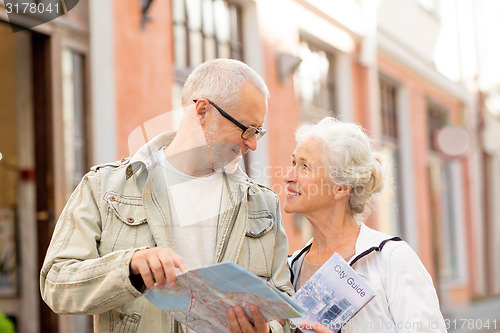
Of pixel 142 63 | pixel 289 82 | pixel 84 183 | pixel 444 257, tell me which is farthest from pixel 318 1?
pixel 84 183

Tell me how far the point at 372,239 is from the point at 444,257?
413 inches

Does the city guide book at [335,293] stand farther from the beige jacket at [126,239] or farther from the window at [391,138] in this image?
the window at [391,138]

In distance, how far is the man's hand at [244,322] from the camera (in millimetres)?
1979

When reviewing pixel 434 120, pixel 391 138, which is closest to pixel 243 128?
pixel 391 138

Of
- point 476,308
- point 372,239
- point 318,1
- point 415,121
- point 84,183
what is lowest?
point 476,308

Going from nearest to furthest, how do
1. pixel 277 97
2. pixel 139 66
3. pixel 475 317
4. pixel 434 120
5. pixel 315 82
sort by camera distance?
1. pixel 139 66
2. pixel 277 97
3. pixel 315 82
4. pixel 475 317
5. pixel 434 120

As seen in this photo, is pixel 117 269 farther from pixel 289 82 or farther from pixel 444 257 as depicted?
pixel 444 257

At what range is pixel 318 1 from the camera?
8492 mm

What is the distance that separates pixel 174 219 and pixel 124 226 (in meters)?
0.14

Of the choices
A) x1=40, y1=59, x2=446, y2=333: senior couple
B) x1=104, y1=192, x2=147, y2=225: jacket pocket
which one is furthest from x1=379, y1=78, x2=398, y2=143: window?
x1=104, y1=192, x2=147, y2=225: jacket pocket

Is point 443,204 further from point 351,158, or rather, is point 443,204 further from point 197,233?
point 197,233

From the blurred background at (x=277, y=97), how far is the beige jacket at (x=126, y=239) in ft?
0.63

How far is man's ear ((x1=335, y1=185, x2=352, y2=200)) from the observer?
2764mm

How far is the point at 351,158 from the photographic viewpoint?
2758 mm
